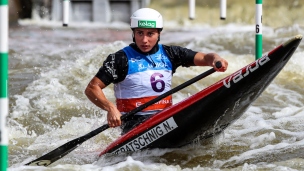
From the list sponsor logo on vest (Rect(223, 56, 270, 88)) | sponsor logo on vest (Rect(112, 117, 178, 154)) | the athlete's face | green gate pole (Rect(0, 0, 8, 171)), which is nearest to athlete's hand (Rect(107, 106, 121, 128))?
sponsor logo on vest (Rect(112, 117, 178, 154))

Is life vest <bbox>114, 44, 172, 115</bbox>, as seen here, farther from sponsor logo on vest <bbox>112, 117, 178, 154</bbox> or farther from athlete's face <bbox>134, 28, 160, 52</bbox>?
sponsor logo on vest <bbox>112, 117, 178, 154</bbox>

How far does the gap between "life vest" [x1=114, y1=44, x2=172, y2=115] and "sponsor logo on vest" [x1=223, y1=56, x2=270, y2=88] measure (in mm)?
609

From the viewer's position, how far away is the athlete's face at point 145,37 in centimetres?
509

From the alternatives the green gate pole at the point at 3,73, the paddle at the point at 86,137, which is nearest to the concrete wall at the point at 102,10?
the paddle at the point at 86,137

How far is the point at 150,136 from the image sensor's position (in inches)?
198

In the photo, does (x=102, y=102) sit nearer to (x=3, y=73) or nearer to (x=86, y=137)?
(x=86, y=137)

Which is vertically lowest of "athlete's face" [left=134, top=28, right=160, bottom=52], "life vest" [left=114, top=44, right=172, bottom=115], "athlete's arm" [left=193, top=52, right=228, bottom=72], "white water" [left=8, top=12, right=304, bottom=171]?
"white water" [left=8, top=12, right=304, bottom=171]

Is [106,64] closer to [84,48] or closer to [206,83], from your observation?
[206,83]

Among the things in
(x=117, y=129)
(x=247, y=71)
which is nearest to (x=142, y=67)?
(x=247, y=71)

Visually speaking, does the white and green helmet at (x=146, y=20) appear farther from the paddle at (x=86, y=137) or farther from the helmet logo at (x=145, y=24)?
the paddle at (x=86, y=137)

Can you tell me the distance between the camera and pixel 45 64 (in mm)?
10328

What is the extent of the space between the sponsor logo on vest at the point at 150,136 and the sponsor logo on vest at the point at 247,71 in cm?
52

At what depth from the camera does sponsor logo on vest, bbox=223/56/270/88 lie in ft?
15.3

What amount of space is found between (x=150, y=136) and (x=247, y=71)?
0.91 metres
